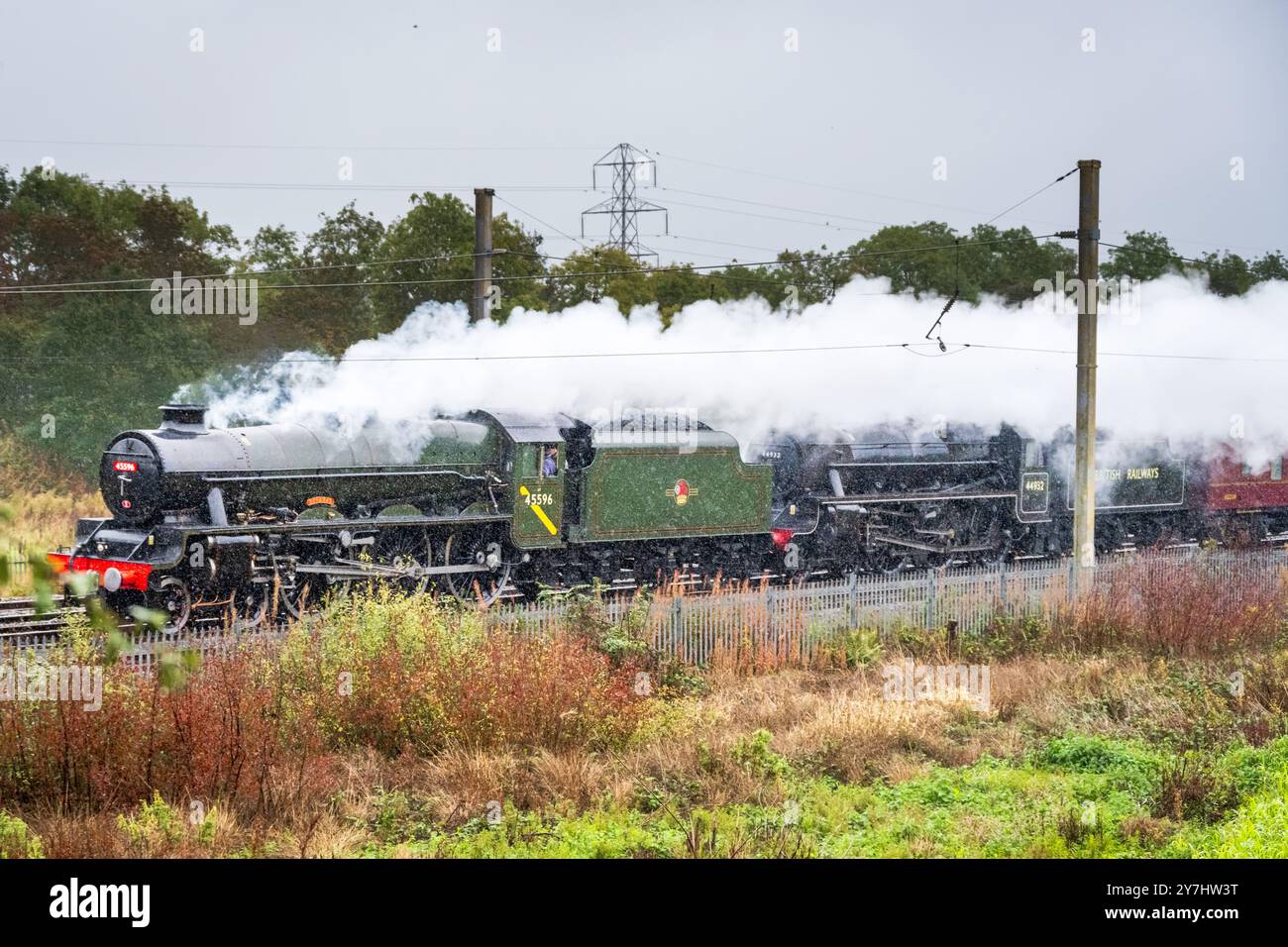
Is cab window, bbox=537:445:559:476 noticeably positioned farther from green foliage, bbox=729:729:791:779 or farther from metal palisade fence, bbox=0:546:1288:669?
green foliage, bbox=729:729:791:779

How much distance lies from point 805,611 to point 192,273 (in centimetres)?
1847

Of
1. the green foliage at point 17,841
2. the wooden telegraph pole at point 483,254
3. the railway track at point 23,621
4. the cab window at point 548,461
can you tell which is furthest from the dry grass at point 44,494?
the green foliage at point 17,841

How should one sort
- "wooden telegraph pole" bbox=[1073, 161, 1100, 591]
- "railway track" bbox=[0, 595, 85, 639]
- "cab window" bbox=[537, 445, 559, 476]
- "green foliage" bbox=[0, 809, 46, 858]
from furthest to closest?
"wooden telegraph pole" bbox=[1073, 161, 1100, 591] < "cab window" bbox=[537, 445, 559, 476] < "railway track" bbox=[0, 595, 85, 639] < "green foliage" bbox=[0, 809, 46, 858]

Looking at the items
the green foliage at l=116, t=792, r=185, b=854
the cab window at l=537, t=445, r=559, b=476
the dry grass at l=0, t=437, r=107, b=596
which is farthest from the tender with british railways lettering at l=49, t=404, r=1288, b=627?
the dry grass at l=0, t=437, r=107, b=596

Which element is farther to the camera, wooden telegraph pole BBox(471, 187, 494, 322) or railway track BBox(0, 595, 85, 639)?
wooden telegraph pole BBox(471, 187, 494, 322)

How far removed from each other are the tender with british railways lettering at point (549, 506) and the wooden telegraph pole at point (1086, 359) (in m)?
3.23

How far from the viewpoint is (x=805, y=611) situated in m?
13.6

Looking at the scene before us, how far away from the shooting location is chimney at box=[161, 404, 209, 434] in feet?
43.5

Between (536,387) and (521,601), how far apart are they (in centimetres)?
282

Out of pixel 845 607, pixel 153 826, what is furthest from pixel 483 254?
pixel 153 826

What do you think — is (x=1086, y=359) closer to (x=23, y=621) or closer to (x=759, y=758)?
(x=759, y=758)

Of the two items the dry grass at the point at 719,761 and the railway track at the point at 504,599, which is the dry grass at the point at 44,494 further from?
the dry grass at the point at 719,761

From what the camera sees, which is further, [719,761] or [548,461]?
[548,461]

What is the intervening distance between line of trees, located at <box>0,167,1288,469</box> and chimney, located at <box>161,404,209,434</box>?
7.29 metres
